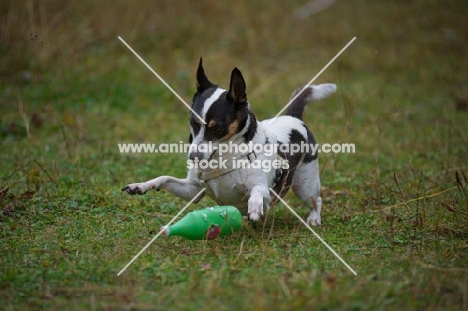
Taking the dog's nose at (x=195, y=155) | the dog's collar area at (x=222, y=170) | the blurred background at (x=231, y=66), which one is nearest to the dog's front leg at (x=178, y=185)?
the dog's collar area at (x=222, y=170)

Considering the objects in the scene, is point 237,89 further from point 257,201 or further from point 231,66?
point 231,66

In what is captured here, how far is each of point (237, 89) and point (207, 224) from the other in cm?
105

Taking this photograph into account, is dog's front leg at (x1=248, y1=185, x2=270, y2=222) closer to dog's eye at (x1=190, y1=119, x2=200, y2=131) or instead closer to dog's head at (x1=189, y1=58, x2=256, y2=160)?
dog's head at (x1=189, y1=58, x2=256, y2=160)

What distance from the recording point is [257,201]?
4.40 meters

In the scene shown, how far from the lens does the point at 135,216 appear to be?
5191 millimetres

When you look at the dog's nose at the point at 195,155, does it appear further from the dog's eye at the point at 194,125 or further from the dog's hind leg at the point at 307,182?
the dog's hind leg at the point at 307,182

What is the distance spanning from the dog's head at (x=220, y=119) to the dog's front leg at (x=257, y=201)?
40cm

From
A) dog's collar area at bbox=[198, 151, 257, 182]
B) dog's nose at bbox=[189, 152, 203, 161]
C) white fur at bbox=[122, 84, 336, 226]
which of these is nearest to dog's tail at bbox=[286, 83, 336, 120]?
white fur at bbox=[122, 84, 336, 226]

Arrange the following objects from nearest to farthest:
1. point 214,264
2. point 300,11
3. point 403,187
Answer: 1. point 214,264
2. point 403,187
3. point 300,11

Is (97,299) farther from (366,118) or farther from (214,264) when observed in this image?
(366,118)

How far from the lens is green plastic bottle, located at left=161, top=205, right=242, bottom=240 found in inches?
161

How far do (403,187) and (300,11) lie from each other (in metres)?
8.59

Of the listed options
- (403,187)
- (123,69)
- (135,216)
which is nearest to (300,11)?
(123,69)

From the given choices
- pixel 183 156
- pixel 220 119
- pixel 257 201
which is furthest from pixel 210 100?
pixel 183 156
